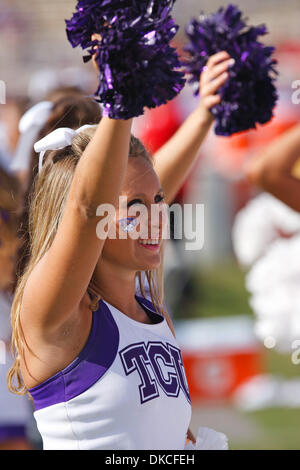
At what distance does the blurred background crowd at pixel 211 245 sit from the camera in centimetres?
295

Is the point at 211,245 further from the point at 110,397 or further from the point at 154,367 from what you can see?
the point at 110,397

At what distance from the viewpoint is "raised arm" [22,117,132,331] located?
1298mm

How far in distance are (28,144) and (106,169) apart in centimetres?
173

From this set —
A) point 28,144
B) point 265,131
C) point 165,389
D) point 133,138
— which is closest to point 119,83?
point 133,138

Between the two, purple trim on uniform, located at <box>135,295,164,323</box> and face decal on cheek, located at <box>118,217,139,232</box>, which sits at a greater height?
face decal on cheek, located at <box>118,217,139,232</box>

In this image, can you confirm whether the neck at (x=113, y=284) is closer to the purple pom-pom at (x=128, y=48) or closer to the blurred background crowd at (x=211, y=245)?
the blurred background crowd at (x=211, y=245)

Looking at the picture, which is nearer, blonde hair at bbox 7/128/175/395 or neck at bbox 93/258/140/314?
blonde hair at bbox 7/128/175/395

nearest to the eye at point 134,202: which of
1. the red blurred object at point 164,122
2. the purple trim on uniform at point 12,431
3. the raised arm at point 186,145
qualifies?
the raised arm at point 186,145

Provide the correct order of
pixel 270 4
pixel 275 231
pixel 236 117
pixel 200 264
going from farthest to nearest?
pixel 270 4, pixel 200 264, pixel 275 231, pixel 236 117

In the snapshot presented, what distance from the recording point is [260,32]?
2.07 m

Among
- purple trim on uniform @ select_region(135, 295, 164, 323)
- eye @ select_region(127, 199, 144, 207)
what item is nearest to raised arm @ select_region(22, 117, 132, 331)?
eye @ select_region(127, 199, 144, 207)

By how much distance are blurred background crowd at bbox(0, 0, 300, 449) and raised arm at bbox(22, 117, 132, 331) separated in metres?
0.43

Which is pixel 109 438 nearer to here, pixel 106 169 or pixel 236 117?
pixel 106 169

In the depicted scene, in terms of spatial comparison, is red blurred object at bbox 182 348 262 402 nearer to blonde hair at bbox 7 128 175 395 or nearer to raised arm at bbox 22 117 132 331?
blonde hair at bbox 7 128 175 395
